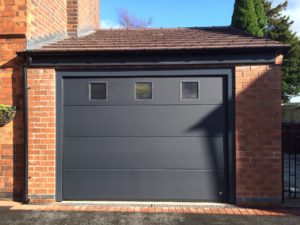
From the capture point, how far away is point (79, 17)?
8.11 metres

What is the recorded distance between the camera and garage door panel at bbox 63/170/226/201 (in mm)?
5848

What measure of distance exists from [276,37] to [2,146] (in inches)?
995

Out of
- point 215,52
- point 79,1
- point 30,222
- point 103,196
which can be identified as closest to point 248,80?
point 215,52

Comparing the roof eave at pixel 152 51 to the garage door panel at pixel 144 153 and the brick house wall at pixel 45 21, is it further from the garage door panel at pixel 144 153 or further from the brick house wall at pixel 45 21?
the garage door panel at pixel 144 153

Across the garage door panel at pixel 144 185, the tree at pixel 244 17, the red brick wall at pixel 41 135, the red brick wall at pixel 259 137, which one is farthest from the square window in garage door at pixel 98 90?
the tree at pixel 244 17

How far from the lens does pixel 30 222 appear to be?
495 cm

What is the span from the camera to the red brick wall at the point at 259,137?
5.65 metres

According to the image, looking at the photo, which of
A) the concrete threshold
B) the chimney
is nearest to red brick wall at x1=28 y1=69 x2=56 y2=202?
the concrete threshold

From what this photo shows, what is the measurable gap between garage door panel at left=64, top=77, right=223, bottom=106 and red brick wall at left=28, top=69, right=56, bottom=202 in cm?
34

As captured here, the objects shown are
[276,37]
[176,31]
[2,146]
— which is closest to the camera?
[2,146]

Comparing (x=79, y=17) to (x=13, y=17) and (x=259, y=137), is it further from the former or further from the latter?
(x=259, y=137)

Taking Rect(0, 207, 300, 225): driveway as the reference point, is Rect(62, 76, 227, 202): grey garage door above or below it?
above

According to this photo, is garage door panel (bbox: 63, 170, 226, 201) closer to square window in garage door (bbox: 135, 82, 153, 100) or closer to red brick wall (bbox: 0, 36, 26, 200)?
red brick wall (bbox: 0, 36, 26, 200)

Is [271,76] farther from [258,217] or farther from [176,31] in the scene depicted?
[176,31]
